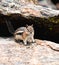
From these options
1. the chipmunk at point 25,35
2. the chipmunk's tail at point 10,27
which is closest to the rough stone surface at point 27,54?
the chipmunk at point 25,35

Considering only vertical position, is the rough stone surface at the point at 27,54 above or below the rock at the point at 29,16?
below

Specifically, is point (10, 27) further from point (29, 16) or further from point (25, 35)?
point (25, 35)

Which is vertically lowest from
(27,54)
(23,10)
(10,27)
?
(27,54)

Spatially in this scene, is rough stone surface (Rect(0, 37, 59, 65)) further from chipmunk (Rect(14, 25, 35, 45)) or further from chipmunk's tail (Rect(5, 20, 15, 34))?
chipmunk's tail (Rect(5, 20, 15, 34))

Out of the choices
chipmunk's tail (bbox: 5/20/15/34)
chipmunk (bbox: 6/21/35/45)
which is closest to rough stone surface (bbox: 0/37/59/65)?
chipmunk (bbox: 6/21/35/45)

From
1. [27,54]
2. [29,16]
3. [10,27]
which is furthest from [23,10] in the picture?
[27,54]

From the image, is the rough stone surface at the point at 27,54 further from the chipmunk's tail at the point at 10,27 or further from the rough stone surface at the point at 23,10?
the rough stone surface at the point at 23,10

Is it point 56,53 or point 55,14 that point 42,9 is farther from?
point 56,53

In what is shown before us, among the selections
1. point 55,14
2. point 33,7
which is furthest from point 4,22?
point 55,14

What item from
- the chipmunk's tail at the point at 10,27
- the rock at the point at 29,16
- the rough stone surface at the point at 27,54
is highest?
the rock at the point at 29,16
